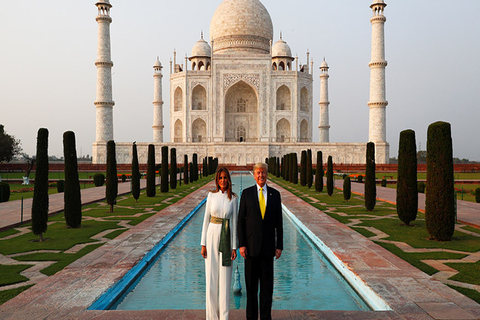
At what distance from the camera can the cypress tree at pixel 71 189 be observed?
22.3 ft

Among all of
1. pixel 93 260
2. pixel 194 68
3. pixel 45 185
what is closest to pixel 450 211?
pixel 93 260

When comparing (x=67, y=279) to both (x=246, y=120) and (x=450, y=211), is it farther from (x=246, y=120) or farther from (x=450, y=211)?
(x=246, y=120)

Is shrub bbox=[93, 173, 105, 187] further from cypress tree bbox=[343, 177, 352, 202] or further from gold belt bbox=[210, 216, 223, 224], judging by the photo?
gold belt bbox=[210, 216, 223, 224]

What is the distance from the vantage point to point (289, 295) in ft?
12.9

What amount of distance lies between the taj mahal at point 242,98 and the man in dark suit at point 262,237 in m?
28.0

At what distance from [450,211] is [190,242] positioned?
143 inches

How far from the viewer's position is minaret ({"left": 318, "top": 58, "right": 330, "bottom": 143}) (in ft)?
123

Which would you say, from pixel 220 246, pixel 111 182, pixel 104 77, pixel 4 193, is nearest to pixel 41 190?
pixel 111 182

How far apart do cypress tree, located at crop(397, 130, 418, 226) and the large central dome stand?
31.8 metres

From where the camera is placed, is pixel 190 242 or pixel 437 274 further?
pixel 190 242

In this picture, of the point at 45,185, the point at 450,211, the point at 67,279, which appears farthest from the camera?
the point at 45,185

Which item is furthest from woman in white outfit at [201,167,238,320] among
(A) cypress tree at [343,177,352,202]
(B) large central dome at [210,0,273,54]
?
(B) large central dome at [210,0,273,54]

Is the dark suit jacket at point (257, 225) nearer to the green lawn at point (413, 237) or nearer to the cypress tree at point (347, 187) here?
the green lawn at point (413, 237)

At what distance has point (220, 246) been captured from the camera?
112 inches
